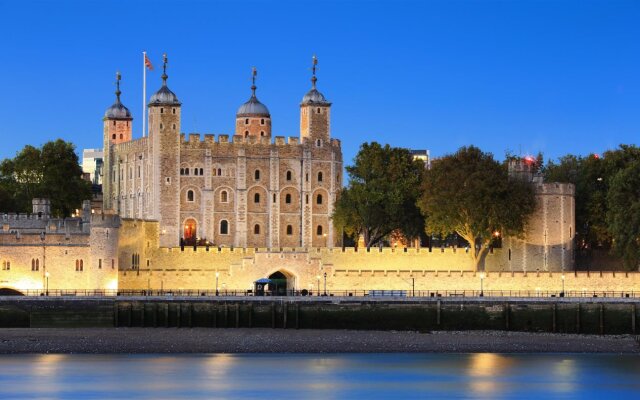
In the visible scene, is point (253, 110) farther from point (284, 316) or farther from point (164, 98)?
point (284, 316)

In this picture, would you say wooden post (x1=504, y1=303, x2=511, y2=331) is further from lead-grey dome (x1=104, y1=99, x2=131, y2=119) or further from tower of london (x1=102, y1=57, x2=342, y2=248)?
lead-grey dome (x1=104, y1=99, x2=131, y2=119)

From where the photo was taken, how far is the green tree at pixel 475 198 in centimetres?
10012

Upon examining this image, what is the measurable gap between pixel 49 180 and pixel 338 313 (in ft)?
124

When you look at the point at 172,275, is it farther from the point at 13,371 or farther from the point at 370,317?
the point at 13,371

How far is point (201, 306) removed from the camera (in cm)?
8594

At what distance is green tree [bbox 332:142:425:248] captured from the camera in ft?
356

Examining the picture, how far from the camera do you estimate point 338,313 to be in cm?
8531

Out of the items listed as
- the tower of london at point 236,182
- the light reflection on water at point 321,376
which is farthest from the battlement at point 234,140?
the light reflection on water at point 321,376

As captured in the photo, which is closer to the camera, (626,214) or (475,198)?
(626,214)

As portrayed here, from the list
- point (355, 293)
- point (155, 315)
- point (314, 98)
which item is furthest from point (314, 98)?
point (155, 315)

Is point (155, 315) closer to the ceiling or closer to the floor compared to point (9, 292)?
closer to the floor

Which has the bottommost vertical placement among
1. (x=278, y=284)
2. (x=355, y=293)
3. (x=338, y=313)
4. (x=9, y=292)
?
(x=338, y=313)

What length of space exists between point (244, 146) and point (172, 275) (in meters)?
15.5

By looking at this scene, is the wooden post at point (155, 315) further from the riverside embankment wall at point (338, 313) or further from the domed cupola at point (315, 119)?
the domed cupola at point (315, 119)
